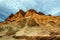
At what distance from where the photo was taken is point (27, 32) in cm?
3716

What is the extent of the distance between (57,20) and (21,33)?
1456 centimetres

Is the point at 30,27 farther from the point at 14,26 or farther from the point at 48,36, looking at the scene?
the point at 48,36

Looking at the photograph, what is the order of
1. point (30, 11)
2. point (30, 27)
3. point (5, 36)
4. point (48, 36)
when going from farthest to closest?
point (30, 11)
point (30, 27)
point (5, 36)
point (48, 36)

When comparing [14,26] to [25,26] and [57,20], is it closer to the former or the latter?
[25,26]

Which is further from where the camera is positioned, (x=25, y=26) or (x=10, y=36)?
(x=25, y=26)

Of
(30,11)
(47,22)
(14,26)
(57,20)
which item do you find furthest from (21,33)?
(30,11)

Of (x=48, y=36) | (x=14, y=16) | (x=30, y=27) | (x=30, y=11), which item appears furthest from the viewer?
(x=14, y=16)

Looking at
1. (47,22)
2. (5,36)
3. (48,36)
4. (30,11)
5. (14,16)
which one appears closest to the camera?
(48,36)

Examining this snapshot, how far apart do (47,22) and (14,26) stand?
900cm

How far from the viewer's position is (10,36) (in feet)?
121

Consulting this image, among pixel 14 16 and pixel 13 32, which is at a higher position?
pixel 14 16

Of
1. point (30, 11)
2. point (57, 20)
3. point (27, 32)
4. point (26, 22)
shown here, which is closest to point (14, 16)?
point (30, 11)

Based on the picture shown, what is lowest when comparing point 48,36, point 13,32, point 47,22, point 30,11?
point 48,36

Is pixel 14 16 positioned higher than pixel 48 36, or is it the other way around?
pixel 14 16
